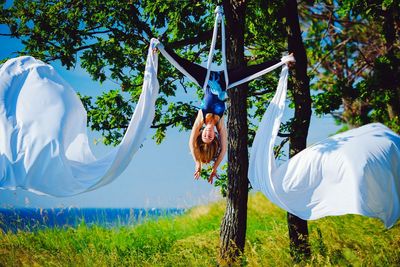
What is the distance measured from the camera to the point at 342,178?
12.3 ft

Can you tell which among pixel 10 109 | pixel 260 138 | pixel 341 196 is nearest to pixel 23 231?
pixel 10 109

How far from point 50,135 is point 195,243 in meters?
3.18

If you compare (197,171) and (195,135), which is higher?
(195,135)

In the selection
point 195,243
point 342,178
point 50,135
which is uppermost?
point 50,135

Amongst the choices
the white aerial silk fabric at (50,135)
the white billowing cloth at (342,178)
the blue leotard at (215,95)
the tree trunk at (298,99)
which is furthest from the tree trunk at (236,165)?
the white aerial silk fabric at (50,135)

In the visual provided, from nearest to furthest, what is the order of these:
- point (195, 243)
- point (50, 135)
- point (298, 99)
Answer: point (50, 135) → point (298, 99) → point (195, 243)

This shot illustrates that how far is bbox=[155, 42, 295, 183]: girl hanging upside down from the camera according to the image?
4.43 meters

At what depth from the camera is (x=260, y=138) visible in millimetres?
4461

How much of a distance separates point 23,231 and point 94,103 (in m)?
2.05

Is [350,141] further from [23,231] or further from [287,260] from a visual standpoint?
[23,231]

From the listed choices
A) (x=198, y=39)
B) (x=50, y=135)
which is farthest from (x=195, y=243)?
(x=50, y=135)

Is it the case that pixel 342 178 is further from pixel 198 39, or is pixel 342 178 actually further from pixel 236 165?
pixel 198 39

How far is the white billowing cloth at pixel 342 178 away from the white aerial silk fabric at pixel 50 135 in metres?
1.21

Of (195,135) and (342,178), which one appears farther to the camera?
(195,135)
